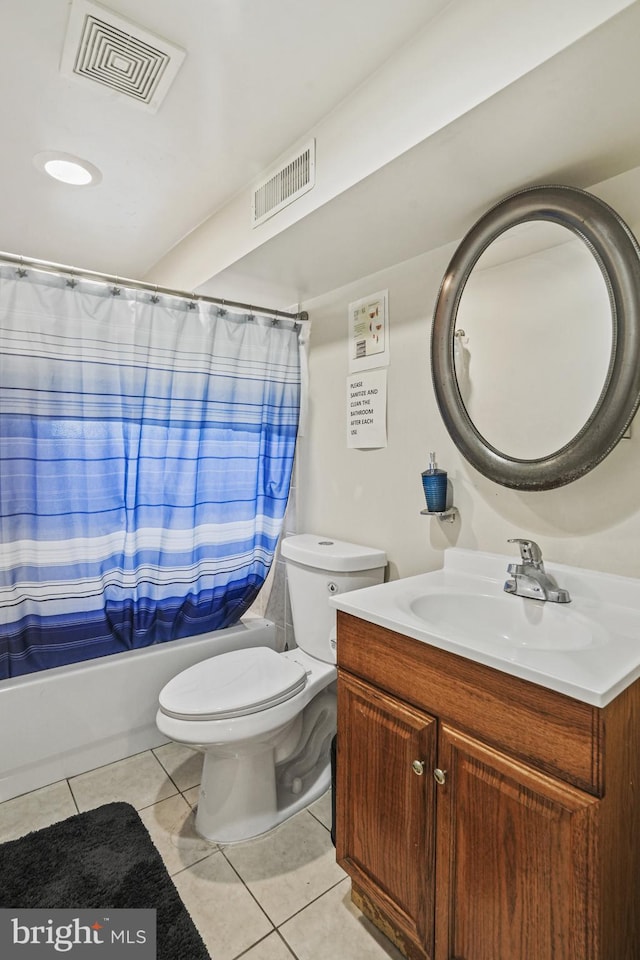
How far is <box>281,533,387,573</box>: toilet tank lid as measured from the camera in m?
1.70

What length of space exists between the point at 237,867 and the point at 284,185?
6.72ft

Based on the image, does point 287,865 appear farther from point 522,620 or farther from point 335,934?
point 522,620

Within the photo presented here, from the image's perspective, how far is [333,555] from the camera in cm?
172

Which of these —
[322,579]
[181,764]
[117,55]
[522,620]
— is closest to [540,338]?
[522,620]

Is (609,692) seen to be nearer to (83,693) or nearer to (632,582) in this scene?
(632,582)

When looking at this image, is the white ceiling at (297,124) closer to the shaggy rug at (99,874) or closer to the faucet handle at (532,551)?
the faucet handle at (532,551)

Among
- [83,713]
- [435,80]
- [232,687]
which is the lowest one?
[83,713]

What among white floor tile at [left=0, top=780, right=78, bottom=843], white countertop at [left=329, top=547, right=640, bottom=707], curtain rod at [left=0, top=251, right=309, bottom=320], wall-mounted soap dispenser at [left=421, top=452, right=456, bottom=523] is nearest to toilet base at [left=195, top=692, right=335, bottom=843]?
white floor tile at [left=0, top=780, right=78, bottom=843]

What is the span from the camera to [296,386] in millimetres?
2197

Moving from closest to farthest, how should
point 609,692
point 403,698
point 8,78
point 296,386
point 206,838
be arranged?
point 609,692 < point 403,698 < point 8,78 < point 206,838 < point 296,386

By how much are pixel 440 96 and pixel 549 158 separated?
0.30m

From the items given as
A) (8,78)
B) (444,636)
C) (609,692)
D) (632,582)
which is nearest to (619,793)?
(609,692)

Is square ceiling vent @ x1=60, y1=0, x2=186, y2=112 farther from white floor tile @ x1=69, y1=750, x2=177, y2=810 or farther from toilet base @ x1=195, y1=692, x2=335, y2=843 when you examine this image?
white floor tile @ x1=69, y1=750, x2=177, y2=810

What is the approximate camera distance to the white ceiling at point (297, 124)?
39.2 inches
